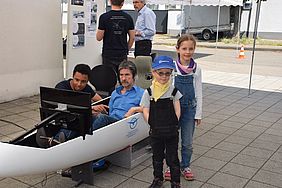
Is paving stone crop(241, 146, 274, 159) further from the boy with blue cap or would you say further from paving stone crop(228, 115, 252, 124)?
the boy with blue cap

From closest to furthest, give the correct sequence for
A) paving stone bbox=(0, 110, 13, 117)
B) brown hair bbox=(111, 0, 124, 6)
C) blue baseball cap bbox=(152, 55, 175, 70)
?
blue baseball cap bbox=(152, 55, 175, 70) < brown hair bbox=(111, 0, 124, 6) < paving stone bbox=(0, 110, 13, 117)

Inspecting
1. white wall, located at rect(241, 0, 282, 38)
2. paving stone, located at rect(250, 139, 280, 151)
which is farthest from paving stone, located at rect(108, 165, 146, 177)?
white wall, located at rect(241, 0, 282, 38)

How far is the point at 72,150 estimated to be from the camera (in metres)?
3.08

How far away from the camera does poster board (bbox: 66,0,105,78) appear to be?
21.9ft

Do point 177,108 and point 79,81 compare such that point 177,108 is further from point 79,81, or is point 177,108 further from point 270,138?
point 270,138

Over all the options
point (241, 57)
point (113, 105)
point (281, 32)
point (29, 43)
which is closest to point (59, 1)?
point (29, 43)

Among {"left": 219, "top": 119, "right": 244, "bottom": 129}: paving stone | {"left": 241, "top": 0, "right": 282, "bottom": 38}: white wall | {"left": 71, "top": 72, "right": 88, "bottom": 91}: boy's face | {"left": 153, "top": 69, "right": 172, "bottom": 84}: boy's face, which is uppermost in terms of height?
{"left": 241, "top": 0, "right": 282, "bottom": 38}: white wall

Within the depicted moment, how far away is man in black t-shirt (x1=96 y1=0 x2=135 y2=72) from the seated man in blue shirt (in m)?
Answer: 1.40

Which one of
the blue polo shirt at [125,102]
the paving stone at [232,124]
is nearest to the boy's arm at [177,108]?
the blue polo shirt at [125,102]

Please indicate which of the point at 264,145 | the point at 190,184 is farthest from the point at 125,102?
the point at 264,145

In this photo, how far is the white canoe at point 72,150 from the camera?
2.76 metres

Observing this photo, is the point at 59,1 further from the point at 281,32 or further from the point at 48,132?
the point at 281,32

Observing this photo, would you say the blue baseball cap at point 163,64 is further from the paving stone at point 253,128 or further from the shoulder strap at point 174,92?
the paving stone at point 253,128

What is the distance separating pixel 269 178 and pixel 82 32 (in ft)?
15.1
